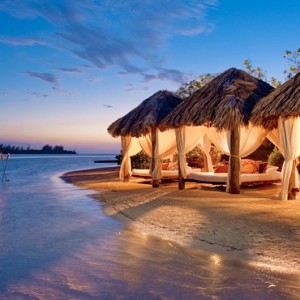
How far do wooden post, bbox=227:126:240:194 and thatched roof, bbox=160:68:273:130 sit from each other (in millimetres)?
535

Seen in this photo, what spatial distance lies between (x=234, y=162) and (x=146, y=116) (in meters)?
3.10

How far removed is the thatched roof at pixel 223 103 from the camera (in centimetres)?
736

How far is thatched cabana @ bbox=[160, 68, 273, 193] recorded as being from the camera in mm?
7379

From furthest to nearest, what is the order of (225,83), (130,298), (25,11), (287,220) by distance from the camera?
1. (25,11)
2. (225,83)
3. (287,220)
4. (130,298)

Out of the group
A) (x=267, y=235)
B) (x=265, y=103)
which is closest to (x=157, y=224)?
(x=267, y=235)

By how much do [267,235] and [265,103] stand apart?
3.39 metres

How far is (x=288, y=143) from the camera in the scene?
6.80 m

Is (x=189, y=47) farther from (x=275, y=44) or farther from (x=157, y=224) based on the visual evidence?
(x=157, y=224)

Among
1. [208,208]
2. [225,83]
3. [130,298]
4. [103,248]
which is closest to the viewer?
[130,298]

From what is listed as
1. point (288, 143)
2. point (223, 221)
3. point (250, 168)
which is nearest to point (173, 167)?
point (250, 168)

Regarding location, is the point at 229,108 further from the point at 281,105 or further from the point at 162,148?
the point at 162,148

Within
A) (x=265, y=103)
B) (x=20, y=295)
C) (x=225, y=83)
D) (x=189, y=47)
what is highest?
(x=189, y=47)

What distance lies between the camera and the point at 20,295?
2.93 metres

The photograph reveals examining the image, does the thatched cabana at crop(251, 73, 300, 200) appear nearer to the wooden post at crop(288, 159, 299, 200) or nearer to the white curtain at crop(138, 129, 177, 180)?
the wooden post at crop(288, 159, 299, 200)
